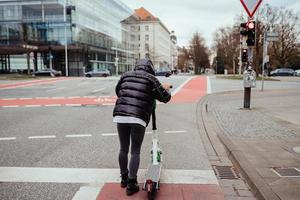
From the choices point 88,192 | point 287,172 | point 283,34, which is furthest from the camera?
point 283,34

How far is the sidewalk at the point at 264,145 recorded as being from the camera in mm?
4616

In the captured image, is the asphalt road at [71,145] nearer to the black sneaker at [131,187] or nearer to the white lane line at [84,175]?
the white lane line at [84,175]

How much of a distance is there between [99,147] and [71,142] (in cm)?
84

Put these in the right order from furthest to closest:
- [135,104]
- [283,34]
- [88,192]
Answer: [283,34], [88,192], [135,104]

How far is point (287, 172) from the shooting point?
5180mm

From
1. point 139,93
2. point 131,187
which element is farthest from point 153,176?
point 139,93

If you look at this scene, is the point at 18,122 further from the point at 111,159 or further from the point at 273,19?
the point at 273,19

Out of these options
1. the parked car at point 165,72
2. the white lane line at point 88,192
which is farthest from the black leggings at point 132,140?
the parked car at point 165,72

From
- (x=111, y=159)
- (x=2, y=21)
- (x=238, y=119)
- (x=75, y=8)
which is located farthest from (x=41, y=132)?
(x=2, y=21)

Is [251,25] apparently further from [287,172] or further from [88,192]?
[88,192]

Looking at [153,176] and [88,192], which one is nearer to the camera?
[153,176]

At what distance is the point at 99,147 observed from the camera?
7191 mm

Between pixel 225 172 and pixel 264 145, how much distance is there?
166cm

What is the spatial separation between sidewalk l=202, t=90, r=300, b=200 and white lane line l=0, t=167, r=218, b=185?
0.69 m
